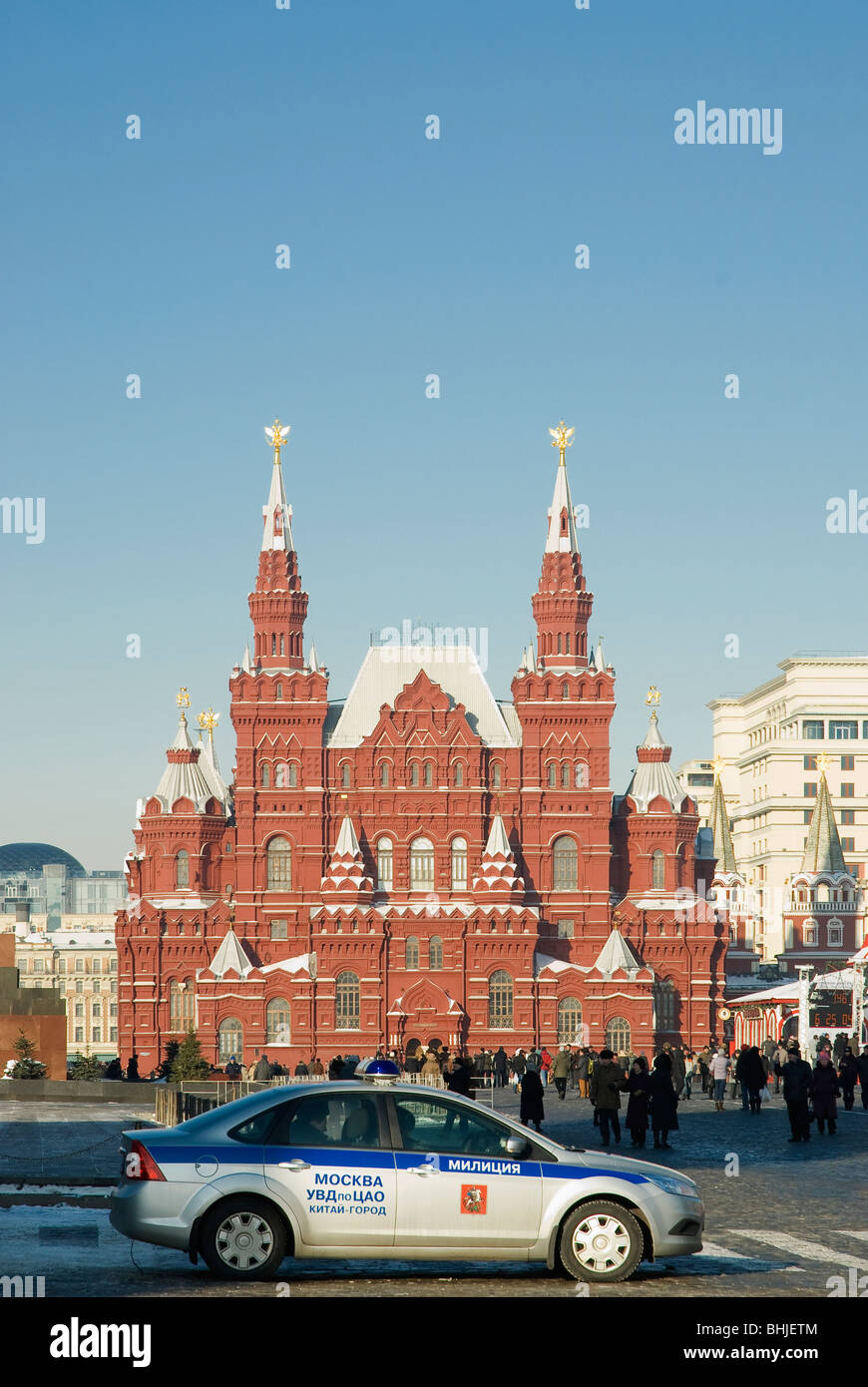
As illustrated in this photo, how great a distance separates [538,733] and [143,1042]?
24053 millimetres

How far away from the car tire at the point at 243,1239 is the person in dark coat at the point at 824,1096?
21855mm

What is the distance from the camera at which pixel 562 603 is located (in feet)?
330

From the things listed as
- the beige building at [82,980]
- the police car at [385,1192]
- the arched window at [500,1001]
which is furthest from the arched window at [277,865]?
the beige building at [82,980]

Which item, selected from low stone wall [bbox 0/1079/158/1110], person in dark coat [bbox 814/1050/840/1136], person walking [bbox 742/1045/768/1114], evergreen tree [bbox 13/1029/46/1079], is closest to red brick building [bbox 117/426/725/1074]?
evergreen tree [bbox 13/1029/46/1079]

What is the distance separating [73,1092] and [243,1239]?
36.7 metres

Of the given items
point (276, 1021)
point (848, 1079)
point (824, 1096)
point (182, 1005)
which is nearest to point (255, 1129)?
point (824, 1096)

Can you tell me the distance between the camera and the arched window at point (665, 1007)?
A: 97.4m

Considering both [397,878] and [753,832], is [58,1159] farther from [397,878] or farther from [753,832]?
[753,832]

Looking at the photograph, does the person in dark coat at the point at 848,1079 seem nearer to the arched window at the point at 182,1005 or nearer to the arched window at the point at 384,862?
the arched window at the point at 384,862

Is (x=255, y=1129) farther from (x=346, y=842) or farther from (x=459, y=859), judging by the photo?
(x=459, y=859)

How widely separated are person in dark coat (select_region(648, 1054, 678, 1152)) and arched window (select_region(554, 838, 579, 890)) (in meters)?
67.2

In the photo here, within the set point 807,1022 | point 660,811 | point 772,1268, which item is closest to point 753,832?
point 660,811

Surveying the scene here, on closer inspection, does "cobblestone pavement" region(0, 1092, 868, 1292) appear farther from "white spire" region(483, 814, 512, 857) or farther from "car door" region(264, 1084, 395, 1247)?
"white spire" region(483, 814, 512, 857)

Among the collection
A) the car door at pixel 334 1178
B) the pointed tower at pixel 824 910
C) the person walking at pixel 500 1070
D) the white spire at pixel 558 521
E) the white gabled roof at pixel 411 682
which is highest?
the white spire at pixel 558 521
